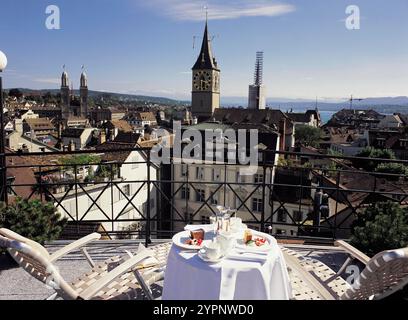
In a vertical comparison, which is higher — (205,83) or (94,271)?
(205,83)

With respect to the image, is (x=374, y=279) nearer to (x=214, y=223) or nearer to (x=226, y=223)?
(x=226, y=223)

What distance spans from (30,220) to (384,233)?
4.42m

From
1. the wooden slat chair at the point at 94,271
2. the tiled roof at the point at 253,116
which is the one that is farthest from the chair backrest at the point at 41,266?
the tiled roof at the point at 253,116

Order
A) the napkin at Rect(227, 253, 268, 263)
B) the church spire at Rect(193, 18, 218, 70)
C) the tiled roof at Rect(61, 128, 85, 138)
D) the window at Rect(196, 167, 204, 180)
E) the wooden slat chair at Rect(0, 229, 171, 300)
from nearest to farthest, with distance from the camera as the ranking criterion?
the wooden slat chair at Rect(0, 229, 171, 300) → the napkin at Rect(227, 253, 268, 263) → the window at Rect(196, 167, 204, 180) → the tiled roof at Rect(61, 128, 85, 138) → the church spire at Rect(193, 18, 218, 70)

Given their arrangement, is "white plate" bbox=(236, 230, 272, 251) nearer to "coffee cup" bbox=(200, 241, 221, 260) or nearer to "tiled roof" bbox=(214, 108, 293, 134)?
"coffee cup" bbox=(200, 241, 221, 260)

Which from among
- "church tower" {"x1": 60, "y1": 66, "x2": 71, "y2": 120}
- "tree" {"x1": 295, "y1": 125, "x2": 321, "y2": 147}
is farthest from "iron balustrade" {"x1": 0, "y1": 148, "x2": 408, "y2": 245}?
"church tower" {"x1": 60, "y1": 66, "x2": 71, "y2": 120}

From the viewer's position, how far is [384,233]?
4.25 m

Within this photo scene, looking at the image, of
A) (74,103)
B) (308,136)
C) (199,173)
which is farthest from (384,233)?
(74,103)

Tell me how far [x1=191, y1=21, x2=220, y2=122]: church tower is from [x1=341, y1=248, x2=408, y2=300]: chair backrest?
248 ft

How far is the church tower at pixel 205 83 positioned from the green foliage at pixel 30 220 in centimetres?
7319

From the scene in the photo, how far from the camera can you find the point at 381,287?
2.37 m

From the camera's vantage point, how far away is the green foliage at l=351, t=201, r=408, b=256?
4.18 m

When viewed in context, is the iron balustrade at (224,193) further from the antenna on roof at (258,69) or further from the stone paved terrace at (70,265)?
the antenna on roof at (258,69)
